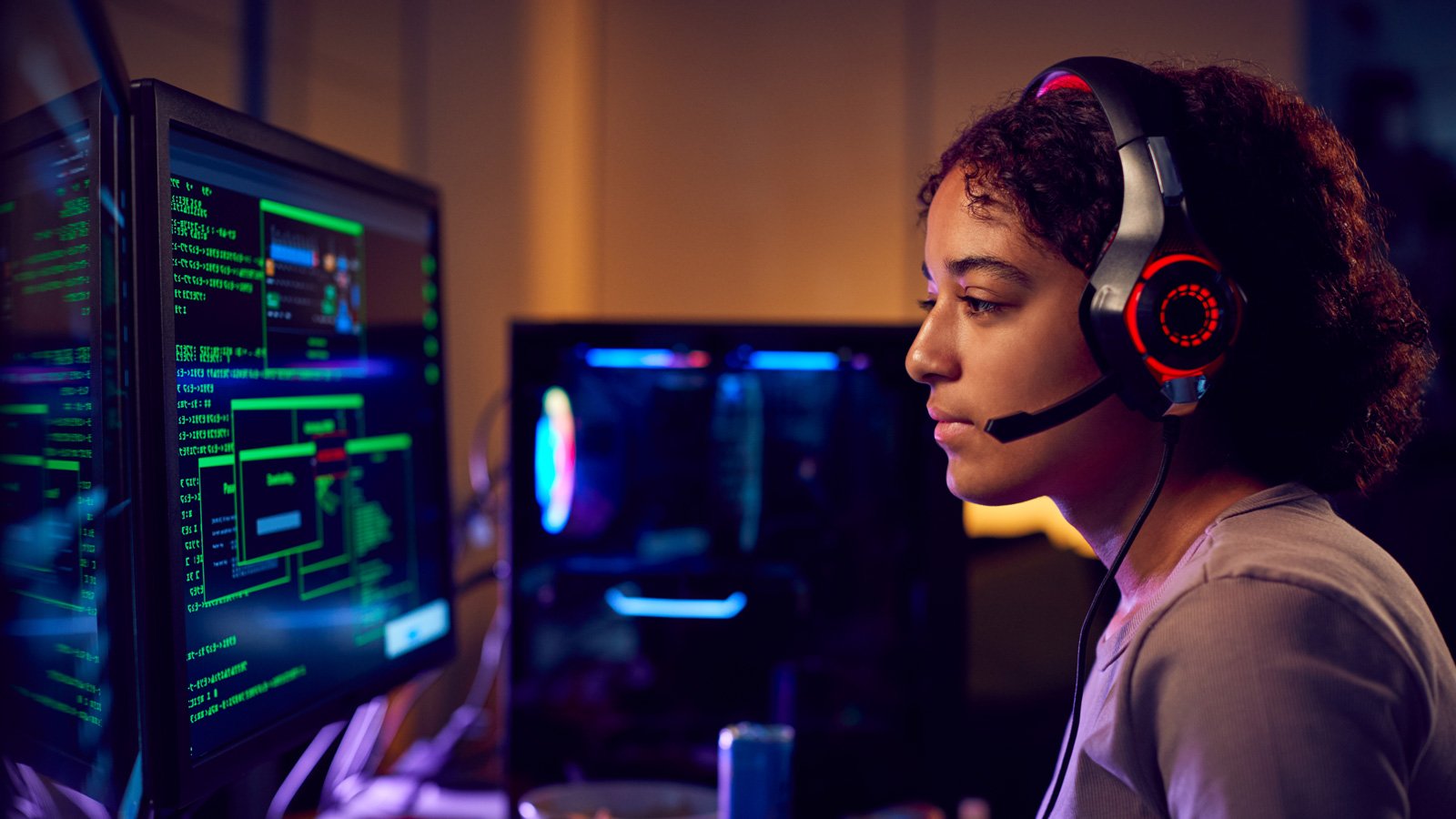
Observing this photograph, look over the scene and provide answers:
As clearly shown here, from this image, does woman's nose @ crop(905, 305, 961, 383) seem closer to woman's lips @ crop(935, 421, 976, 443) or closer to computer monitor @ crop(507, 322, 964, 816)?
woman's lips @ crop(935, 421, 976, 443)

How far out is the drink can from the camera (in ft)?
3.25

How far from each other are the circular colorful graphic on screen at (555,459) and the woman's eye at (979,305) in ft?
1.87

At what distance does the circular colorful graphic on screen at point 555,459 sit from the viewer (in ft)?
3.97

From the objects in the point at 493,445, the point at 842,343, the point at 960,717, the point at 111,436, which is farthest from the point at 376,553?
the point at 493,445

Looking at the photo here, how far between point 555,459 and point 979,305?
2.01 ft

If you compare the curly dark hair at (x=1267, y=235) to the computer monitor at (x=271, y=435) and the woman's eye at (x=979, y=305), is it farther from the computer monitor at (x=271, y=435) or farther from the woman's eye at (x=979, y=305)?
the computer monitor at (x=271, y=435)

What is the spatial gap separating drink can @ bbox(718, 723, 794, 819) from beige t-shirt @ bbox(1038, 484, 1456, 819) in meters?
0.38

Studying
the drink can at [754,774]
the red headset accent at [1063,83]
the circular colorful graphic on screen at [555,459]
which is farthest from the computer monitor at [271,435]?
the red headset accent at [1063,83]

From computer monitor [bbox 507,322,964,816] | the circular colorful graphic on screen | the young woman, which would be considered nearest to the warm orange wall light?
computer monitor [bbox 507,322,964,816]

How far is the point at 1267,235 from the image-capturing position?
2.36ft

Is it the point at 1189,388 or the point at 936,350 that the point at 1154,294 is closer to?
the point at 1189,388

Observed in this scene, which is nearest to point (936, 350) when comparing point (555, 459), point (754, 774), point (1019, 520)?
point (754, 774)

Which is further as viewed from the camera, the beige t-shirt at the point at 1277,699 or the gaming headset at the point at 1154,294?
the gaming headset at the point at 1154,294

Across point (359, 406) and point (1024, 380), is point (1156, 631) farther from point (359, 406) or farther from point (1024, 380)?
point (359, 406)
